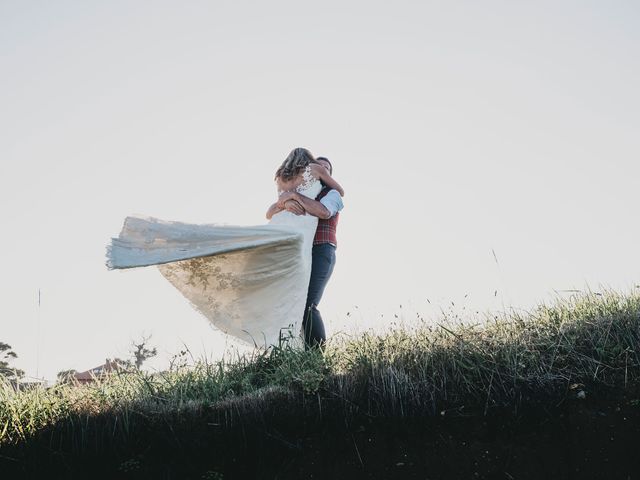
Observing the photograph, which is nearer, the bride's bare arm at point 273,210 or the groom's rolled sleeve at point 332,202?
the groom's rolled sleeve at point 332,202

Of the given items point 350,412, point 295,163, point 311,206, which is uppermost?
point 295,163

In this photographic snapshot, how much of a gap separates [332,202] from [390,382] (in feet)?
5.91

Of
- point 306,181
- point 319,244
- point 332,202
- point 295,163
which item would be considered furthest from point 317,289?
point 295,163

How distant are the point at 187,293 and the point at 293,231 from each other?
3.68 feet

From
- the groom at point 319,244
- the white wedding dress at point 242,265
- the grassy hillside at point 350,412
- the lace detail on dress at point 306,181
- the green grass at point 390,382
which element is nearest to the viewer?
the grassy hillside at point 350,412

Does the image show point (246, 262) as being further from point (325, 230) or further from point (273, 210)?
point (325, 230)

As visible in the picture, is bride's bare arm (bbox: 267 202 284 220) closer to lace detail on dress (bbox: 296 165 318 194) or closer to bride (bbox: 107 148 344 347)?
bride (bbox: 107 148 344 347)

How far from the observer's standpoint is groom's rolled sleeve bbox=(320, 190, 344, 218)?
4.47m

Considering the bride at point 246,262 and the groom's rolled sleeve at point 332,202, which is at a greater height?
the groom's rolled sleeve at point 332,202

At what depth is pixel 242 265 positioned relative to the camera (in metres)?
4.51

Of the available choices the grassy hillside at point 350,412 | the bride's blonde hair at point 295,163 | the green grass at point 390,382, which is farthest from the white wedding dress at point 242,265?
the grassy hillside at point 350,412

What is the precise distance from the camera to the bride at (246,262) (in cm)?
428

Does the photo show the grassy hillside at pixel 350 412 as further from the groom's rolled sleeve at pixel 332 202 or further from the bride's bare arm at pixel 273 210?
the bride's bare arm at pixel 273 210

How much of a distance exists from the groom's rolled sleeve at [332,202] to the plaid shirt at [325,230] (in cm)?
8
